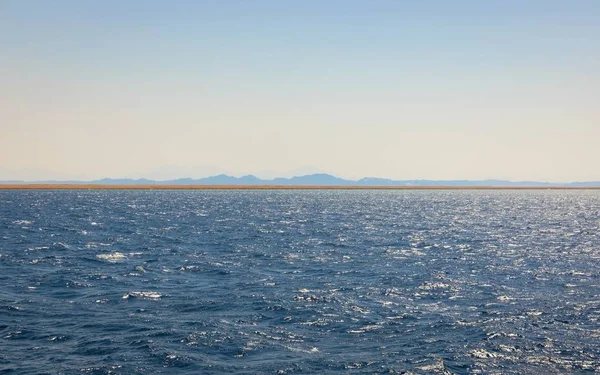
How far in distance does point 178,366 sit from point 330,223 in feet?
262

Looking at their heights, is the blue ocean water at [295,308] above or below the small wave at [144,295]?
below

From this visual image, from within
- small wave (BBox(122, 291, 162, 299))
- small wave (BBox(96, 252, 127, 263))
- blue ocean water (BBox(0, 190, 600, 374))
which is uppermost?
small wave (BBox(96, 252, 127, 263))

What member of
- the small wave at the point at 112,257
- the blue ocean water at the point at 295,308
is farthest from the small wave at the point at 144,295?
the small wave at the point at 112,257

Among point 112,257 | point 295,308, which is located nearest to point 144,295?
point 295,308

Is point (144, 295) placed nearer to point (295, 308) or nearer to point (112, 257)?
point (295, 308)

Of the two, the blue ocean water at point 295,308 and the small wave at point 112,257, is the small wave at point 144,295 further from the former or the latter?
the small wave at point 112,257

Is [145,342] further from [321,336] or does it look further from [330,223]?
[330,223]

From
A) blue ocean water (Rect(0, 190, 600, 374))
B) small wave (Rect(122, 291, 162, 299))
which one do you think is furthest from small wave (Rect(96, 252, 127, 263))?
small wave (Rect(122, 291, 162, 299))

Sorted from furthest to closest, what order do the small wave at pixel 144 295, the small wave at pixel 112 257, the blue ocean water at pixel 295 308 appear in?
the small wave at pixel 112 257 → the small wave at pixel 144 295 → the blue ocean water at pixel 295 308

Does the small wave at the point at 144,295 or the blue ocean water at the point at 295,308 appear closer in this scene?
the blue ocean water at the point at 295,308

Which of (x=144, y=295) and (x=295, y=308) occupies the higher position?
(x=144, y=295)

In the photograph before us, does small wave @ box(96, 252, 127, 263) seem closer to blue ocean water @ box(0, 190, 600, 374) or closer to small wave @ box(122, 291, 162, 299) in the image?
blue ocean water @ box(0, 190, 600, 374)

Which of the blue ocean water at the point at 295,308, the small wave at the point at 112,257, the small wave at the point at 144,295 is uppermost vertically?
the small wave at the point at 112,257

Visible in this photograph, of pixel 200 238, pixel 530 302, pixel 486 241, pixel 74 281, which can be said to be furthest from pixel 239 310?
pixel 486 241
